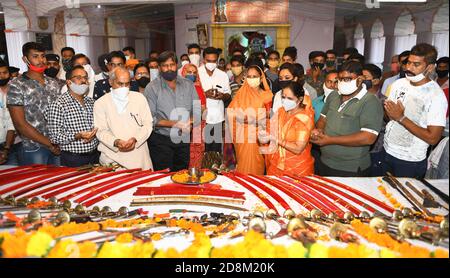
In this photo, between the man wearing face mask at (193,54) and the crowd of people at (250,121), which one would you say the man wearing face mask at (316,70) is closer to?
the crowd of people at (250,121)

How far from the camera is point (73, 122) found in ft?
8.38

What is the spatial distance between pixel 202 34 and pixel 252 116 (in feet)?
23.0

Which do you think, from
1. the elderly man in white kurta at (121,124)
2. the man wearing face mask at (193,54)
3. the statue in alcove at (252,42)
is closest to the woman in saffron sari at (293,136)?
the elderly man in white kurta at (121,124)

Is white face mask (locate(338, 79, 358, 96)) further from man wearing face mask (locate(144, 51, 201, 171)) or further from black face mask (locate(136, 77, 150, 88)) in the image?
black face mask (locate(136, 77, 150, 88))

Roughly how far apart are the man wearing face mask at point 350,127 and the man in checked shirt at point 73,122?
5.38ft

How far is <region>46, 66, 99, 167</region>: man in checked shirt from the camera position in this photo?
2525 millimetres

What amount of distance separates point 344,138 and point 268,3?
7.82 meters

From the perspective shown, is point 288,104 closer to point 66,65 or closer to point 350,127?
point 350,127

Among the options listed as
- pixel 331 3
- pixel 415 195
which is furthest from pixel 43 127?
pixel 331 3

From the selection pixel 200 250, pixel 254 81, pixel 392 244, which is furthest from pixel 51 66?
pixel 392 244

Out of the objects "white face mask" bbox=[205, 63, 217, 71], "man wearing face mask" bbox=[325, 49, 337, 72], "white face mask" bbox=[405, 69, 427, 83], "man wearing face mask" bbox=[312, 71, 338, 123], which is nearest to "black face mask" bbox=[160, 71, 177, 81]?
"white face mask" bbox=[205, 63, 217, 71]

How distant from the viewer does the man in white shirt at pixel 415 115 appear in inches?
82.0

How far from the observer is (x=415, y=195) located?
1789 millimetres
